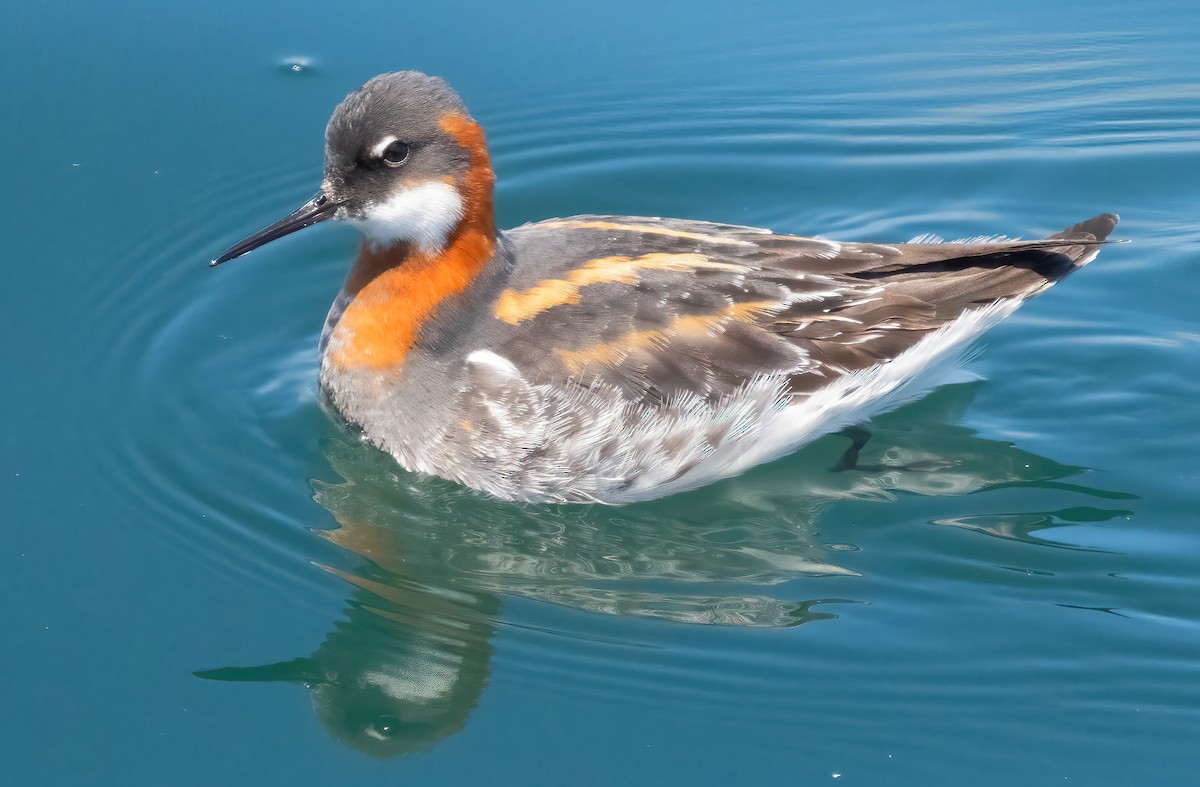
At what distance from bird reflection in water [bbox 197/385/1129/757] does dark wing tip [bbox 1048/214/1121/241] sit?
0.93 meters

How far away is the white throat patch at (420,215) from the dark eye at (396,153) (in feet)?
0.45

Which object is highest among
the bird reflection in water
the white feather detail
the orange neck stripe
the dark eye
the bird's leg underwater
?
the dark eye

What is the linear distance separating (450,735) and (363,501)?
5.19 ft

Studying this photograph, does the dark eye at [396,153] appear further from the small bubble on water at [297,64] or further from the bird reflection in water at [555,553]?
the small bubble on water at [297,64]

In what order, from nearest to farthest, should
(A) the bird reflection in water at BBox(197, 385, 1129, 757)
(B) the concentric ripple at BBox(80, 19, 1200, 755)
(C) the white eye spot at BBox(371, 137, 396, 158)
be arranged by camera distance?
(A) the bird reflection in water at BBox(197, 385, 1129, 757) < (B) the concentric ripple at BBox(80, 19, 1200, 755) < (C) the white eye spot at BBox(371, 137, 396, 158)

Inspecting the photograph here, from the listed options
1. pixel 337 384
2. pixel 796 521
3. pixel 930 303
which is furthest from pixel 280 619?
pixel 930 303

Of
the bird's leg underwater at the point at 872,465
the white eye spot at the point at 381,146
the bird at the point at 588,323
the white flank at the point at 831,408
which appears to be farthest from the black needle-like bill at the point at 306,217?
the bird's leg underwater at the point at 872,465

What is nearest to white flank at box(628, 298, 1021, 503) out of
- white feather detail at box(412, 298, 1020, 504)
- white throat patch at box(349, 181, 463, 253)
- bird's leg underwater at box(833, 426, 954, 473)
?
white feather detail at box(412, 298, 1020, 504)

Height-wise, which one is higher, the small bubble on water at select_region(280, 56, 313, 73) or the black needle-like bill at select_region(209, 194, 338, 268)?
the small bubble on water at select_region(280, 56, 313, 73)

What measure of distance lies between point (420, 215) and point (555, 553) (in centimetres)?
168

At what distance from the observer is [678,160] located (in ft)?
29.5

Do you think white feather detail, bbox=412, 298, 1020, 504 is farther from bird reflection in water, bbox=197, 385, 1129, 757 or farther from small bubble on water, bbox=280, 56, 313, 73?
small bubble on water, bbox=280, 56, 313, 73

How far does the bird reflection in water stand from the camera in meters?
5.55

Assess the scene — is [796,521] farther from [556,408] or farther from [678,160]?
[678,160]
